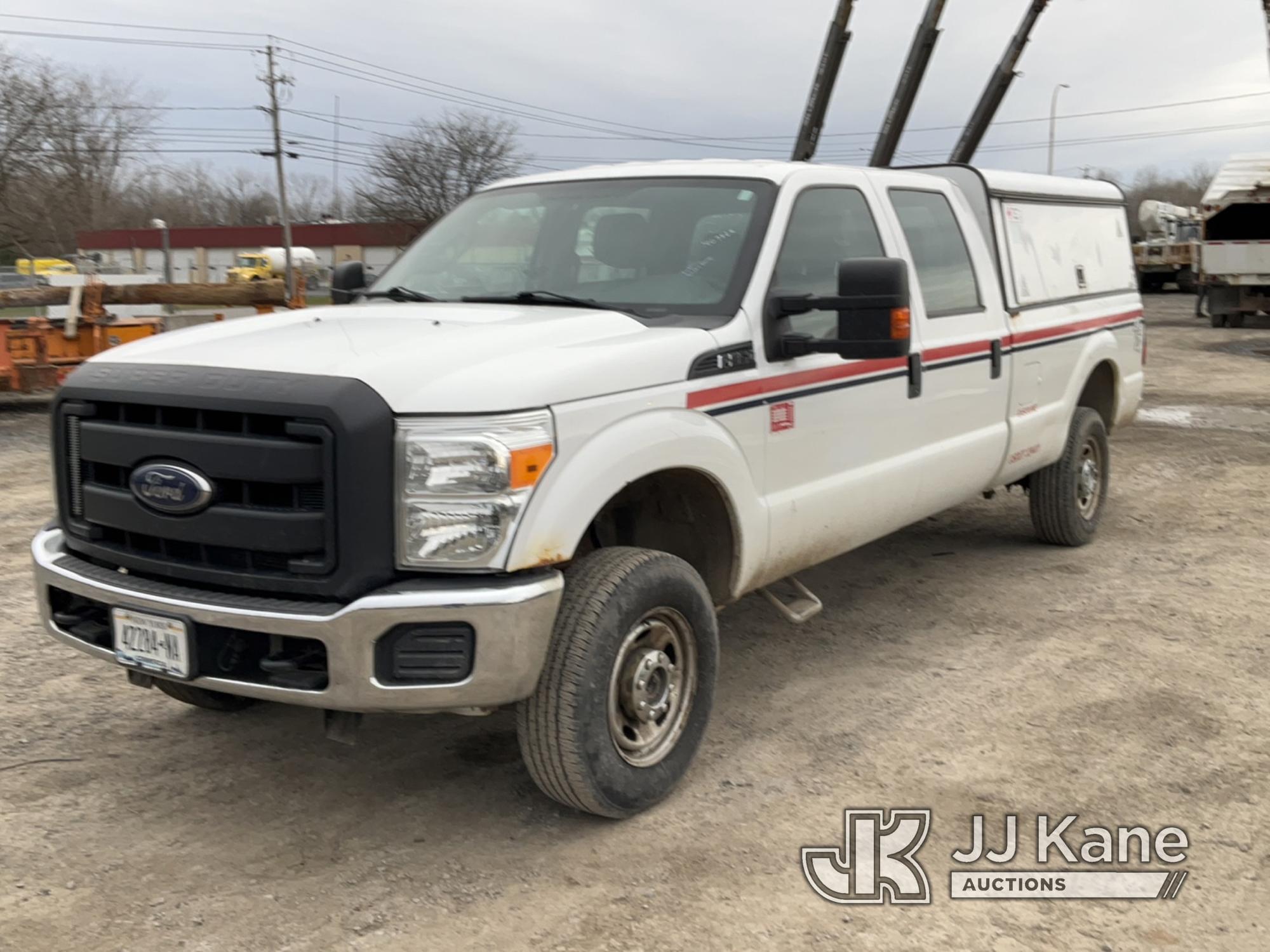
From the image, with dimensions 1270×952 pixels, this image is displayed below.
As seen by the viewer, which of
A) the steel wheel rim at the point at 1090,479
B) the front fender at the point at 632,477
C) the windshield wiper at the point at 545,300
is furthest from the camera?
the steel wheel rim at the point at 1090,479

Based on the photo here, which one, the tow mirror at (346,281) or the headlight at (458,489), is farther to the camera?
the tow mirror at (346,281)

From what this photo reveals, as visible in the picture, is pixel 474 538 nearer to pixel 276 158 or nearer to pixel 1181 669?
pixel 1181 669

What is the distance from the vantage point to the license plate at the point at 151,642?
3.39 meters

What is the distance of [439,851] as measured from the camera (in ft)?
11.9

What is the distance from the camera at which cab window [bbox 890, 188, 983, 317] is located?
5328mm

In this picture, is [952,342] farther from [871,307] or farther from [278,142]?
[278,142]

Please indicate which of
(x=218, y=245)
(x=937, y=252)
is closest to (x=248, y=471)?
(x=937, y=252)

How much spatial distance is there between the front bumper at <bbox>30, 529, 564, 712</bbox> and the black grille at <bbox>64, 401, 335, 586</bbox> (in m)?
0.12

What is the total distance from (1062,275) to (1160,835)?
3.87 m

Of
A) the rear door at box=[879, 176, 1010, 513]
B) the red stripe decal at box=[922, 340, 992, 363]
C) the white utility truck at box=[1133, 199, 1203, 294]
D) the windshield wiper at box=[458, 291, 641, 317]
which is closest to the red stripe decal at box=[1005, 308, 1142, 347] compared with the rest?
the rear door at box=[879, 176, 1010, 513]

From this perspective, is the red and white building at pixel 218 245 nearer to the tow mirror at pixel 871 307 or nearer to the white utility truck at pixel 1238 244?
the white utility truck at pixel 1238 244

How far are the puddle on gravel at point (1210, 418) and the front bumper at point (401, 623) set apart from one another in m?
10.4

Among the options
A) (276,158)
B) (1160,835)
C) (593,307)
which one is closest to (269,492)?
(593,307)

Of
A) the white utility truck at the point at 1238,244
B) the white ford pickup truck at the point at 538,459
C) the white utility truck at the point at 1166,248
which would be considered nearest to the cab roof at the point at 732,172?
the white ford pickup truck at the point at 538,459
